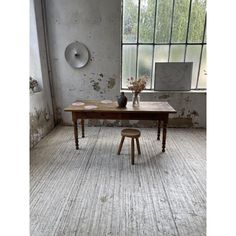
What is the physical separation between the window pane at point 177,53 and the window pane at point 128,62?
79cm

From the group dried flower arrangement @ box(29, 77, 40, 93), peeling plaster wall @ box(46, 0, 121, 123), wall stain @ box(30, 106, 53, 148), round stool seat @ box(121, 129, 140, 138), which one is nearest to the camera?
round stool seat @ box(121, 129, 140, 138)

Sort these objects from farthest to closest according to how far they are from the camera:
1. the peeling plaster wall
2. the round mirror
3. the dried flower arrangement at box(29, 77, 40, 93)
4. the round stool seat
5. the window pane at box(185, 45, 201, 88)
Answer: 1. the window pane at box(185, 45, 201, 88)
2. the round mirror
3. the peeling plaster wall
4. the dried flower arrangement at box(29, 77, 40, 93)
5. the round stool seat

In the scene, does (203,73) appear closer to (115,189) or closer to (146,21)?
(146,21)

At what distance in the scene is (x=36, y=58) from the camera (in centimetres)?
400

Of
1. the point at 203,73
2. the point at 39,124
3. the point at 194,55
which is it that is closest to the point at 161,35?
the point at 194,55

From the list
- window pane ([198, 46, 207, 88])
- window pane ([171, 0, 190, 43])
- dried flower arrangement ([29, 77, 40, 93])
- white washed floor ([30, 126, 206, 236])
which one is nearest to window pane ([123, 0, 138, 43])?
window pane ([171, 0, 190, 43])

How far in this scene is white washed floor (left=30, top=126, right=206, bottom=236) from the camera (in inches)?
74.2

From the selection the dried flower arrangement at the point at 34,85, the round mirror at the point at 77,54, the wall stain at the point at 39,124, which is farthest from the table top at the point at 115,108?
the round mirror at the point at 77,54

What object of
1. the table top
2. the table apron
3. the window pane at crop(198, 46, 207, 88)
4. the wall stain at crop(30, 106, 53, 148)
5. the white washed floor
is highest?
the window pane at crop(198, 46, 207, 88)

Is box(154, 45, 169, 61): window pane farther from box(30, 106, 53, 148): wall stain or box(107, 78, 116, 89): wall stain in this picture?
box(30, 106, 53, 148): wall stain

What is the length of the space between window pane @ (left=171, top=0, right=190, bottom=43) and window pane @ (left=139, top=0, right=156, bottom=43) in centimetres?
45

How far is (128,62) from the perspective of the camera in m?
4.50
